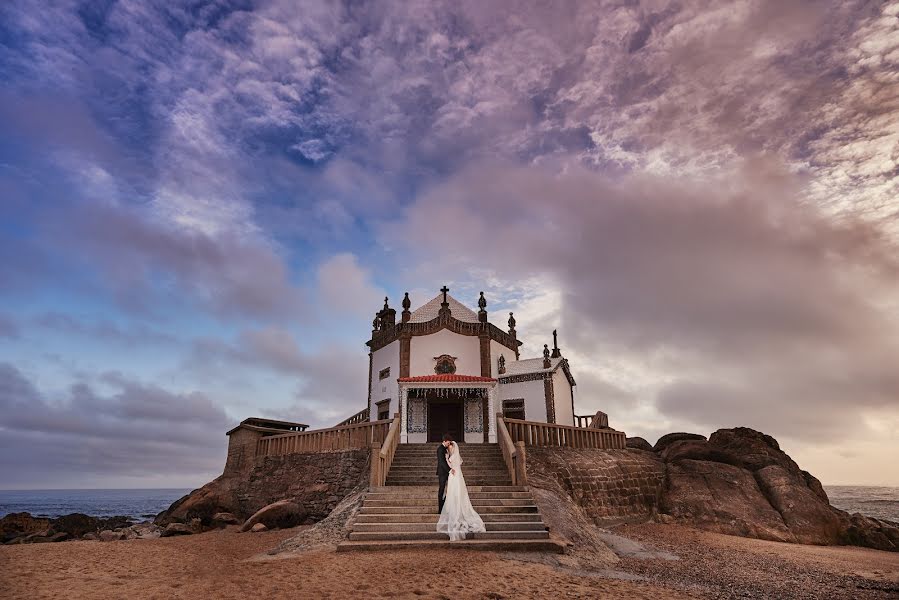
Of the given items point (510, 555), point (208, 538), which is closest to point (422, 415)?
point (208, 538)

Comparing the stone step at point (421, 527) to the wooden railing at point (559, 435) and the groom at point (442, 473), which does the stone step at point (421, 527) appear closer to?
the groom at point (442, 473)

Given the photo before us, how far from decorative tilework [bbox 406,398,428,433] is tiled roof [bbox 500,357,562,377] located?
5.68m

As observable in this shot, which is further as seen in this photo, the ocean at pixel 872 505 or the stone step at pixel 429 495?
the ocean at pixel 872 505

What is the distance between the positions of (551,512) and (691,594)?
555cm

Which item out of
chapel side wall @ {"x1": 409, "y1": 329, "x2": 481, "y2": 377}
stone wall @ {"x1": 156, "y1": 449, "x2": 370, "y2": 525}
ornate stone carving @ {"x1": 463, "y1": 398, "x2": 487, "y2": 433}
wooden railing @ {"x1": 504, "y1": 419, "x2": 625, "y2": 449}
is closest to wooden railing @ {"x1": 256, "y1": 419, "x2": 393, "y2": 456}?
stone wall @ {"x1": 156, "y1": 449, "x2": 370, "y2": 525}

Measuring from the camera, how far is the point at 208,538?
1677cm

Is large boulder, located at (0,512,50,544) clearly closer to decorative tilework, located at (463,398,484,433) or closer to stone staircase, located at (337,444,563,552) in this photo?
stone staircase, located at (337,444,563,552)

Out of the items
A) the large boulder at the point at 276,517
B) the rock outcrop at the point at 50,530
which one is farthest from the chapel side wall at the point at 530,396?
the rock outcrop at the point at 50,530

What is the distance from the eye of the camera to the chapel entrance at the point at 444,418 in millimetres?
24828

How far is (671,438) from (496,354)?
32.3ft

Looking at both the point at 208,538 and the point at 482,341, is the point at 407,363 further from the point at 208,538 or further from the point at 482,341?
the point at 208,538

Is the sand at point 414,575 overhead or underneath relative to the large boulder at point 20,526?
underneath

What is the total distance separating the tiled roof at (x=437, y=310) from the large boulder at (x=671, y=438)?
37.5 feet

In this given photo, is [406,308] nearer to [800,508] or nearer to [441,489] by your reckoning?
[441,489]
